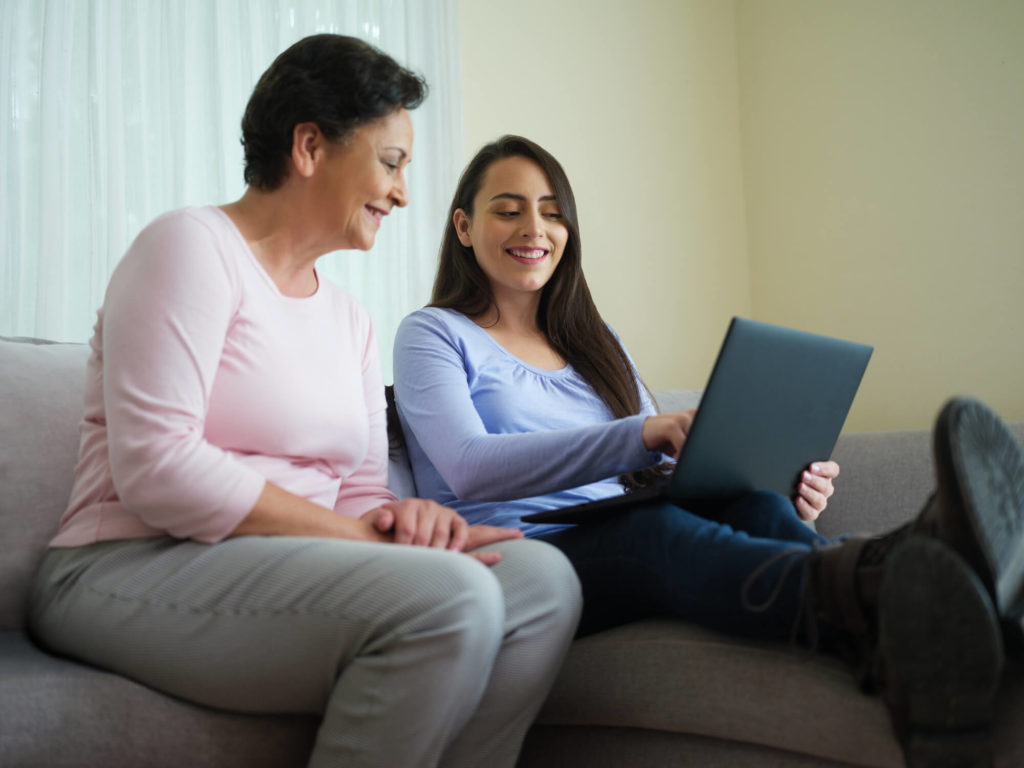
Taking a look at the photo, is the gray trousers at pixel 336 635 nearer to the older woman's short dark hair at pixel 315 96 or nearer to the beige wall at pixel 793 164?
the older woman's short dark hair at pixel 315 96

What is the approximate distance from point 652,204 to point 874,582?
236 cm

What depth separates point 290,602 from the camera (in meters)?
0.93

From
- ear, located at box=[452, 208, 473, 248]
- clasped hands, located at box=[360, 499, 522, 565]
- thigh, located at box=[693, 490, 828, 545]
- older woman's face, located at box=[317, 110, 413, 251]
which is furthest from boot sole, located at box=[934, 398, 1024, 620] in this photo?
ear, located at box=[452, 208, 473, 248]

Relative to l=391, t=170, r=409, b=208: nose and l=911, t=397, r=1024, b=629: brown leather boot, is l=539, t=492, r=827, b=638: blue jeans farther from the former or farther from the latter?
l=391, t=170, r=409, b=208: nose

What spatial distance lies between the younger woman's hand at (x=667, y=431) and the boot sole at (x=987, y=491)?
16.6 inches

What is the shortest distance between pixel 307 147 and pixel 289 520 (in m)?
0.47

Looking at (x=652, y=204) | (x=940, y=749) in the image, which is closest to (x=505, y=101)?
(x=652, y=204)

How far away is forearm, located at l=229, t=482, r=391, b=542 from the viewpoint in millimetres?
1023

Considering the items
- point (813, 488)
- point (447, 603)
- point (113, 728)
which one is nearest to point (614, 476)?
point (813, 488)

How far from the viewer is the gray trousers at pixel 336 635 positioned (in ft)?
2.93

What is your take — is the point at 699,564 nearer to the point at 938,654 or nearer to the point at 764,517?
the point at 764,517

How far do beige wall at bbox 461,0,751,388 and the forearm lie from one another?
5.64 feet

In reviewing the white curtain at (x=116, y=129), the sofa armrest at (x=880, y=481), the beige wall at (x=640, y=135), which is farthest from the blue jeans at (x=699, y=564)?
the beige wall at (x=640, y=135)

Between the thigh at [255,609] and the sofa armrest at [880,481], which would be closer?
the thigh at [255,609]
